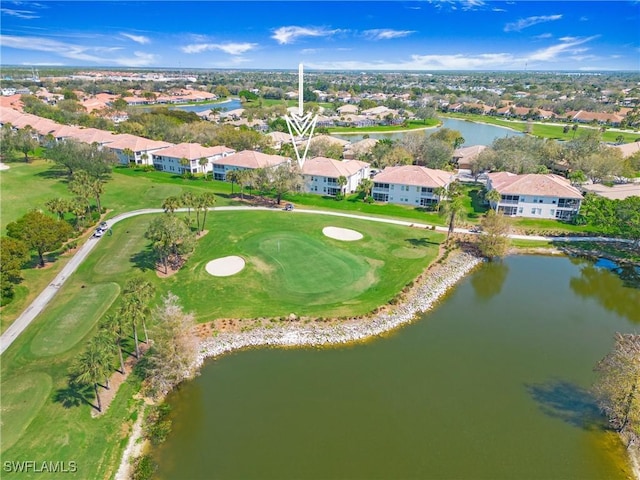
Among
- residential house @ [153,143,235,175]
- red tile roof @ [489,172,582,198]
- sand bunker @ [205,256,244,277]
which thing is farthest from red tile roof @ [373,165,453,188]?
residential house @ [153,143,235,175]

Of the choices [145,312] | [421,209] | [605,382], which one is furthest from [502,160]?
[145,312]

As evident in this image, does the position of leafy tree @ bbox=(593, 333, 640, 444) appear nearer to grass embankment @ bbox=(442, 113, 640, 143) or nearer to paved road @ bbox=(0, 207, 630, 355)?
paved road @ bbox=(0, 207, 630, 355)

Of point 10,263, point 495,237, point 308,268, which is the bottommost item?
point 308,268

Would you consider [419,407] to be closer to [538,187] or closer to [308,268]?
[308,268]

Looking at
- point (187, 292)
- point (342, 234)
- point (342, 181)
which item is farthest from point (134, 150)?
point (187, 292)

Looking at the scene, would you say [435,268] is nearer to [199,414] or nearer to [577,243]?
[577,243]

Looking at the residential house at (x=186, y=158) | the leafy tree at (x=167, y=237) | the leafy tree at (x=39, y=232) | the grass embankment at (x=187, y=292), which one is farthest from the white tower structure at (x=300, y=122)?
the leafy tree at (x=39, y=232)

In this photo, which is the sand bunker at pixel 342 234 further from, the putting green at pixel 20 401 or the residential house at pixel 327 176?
the putting green at pixel 20 401
